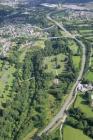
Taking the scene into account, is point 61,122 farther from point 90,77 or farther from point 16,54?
point 16,54

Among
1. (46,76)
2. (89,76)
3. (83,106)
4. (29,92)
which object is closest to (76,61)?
(89,76)

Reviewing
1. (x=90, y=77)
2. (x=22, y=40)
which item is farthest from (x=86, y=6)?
(x=90, y=77)

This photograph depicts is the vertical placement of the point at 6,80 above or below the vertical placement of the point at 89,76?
below

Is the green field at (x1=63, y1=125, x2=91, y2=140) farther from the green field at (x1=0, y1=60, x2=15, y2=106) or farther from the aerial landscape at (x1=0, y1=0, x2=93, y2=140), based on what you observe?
the green field at (x1=0, y1=60, x2=15, y2=106)

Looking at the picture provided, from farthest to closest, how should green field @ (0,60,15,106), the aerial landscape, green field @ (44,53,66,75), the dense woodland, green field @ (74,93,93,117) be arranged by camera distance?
green field @ (44,53,66,75) → green field @ (0,60,15,106) → green field @ (74,93,93,117) → the dense woodland → the aerial landscape

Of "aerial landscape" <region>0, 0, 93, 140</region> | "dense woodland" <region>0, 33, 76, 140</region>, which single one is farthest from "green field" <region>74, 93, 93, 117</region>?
"dense woodland" <region>0, 33, 76, 140</region>

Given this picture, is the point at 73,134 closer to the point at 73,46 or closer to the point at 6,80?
Answer: the point at 6,80
